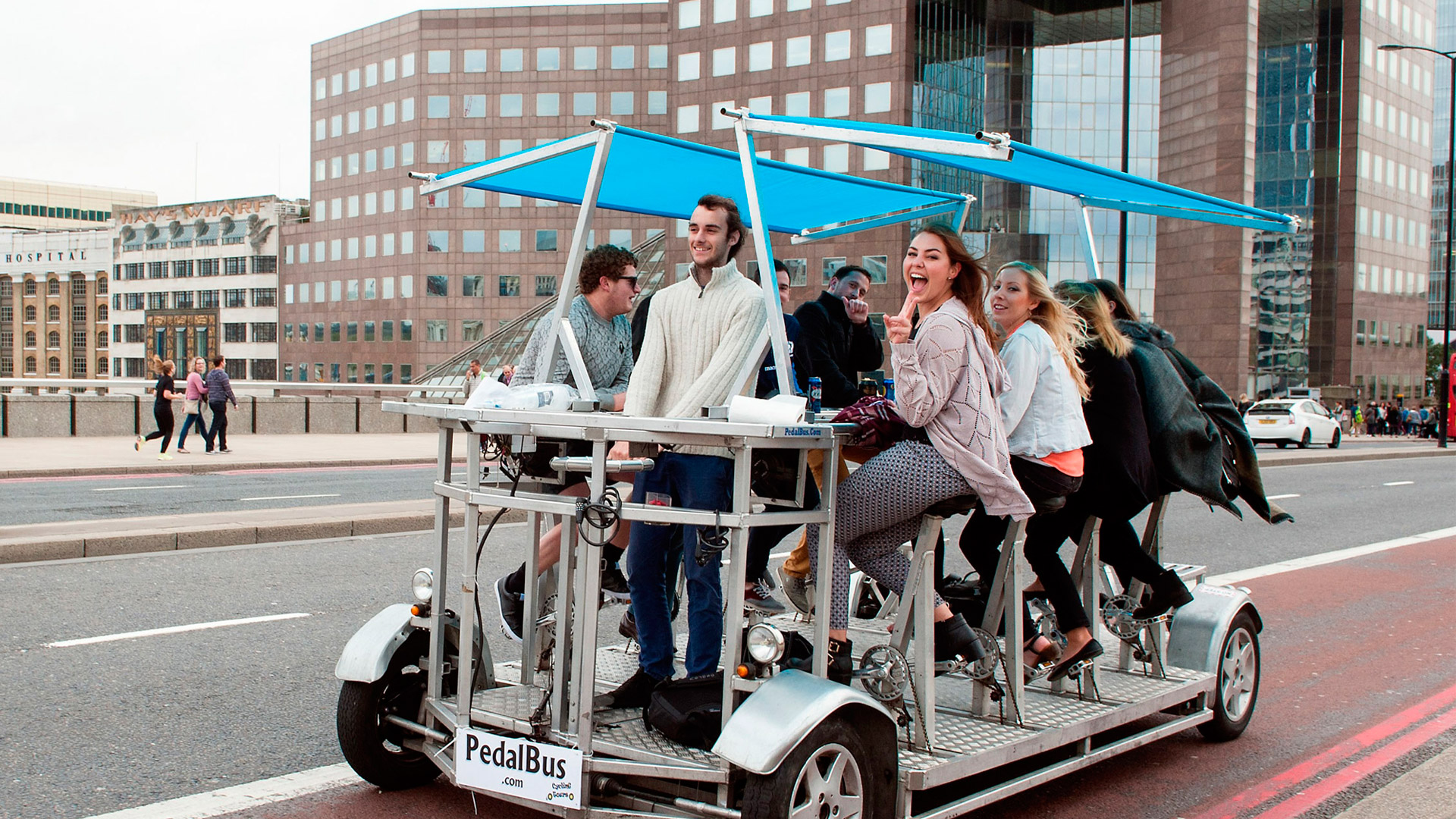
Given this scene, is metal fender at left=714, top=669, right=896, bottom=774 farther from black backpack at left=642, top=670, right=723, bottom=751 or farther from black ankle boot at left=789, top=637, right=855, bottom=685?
black ankle boot at left=789, top=637, right=855, bottom=685

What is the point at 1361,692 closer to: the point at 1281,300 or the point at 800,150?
the point at 800,150

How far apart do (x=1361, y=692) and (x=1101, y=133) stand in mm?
71927

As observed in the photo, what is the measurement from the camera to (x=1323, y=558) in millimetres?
11086

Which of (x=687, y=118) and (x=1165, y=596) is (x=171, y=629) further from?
(x=687, y=118)

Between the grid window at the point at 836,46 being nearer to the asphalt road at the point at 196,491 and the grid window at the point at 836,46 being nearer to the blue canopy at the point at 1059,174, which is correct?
the asphalt road at the point at 196,491

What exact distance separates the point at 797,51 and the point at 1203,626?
66.2 m

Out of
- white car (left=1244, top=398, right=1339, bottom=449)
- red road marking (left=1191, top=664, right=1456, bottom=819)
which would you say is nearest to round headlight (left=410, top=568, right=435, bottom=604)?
red road marking (left=1191, top=664, right=1456, bottom=819)

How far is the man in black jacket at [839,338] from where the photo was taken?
601 cm

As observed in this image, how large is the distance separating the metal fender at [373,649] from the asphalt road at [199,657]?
69 cm

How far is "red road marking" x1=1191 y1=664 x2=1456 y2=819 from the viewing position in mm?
4465

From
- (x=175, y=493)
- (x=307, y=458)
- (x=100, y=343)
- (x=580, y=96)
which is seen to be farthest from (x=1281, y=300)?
(x=100, y=343)

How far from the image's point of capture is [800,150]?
63031mm

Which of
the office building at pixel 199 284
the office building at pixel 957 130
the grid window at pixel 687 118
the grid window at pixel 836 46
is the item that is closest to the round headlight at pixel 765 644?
the office building at pixel 957 130

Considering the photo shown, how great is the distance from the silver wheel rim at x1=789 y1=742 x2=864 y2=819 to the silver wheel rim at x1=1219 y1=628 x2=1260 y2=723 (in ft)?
8.07
